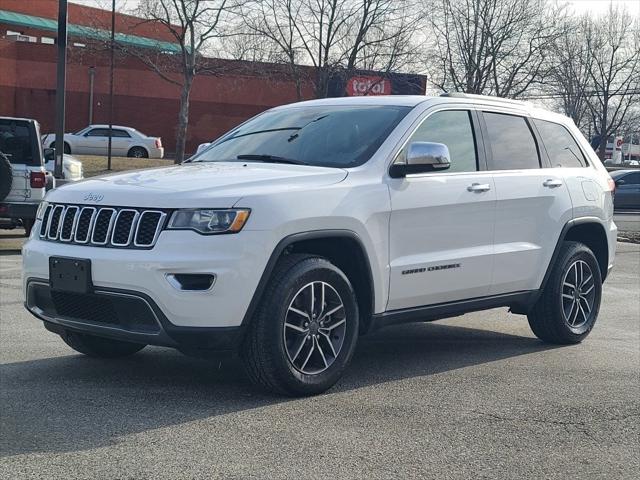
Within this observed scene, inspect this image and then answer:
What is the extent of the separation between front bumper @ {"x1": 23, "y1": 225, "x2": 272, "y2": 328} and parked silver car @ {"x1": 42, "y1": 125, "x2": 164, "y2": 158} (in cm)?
3492

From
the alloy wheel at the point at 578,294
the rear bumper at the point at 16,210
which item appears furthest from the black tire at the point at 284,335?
the rear bumper at the point at 16,210

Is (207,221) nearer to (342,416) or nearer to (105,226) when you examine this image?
(105,226)

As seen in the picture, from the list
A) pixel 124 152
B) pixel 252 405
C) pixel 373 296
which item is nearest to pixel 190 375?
pixel 252 405

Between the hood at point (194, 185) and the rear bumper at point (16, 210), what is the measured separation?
26.3ft

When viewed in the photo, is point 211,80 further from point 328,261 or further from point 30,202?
point 328,261

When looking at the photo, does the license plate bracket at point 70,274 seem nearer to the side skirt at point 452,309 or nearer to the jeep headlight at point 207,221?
the jeep headlight at point 207,221

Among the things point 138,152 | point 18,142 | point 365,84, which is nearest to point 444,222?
point 18,142

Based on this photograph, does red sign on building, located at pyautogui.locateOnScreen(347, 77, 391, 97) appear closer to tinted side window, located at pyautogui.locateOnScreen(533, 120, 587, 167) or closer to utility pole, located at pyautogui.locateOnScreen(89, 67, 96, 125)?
utility pole, located at pyautogui.locateOnScreen(89, 67, 96, 125)

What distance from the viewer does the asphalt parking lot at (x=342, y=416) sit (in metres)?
4.44

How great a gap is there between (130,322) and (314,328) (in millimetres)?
1050

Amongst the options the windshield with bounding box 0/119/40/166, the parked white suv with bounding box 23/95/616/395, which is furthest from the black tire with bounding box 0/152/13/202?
the parked white suv with bounding box 23/95/616/395

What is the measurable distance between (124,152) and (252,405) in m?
→ 35.5

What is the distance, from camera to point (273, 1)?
3625cm

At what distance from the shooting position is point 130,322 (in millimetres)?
5371
